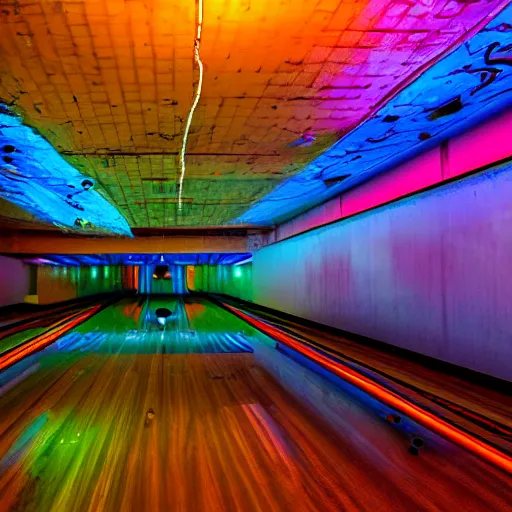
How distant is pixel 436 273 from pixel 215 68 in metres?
3.75

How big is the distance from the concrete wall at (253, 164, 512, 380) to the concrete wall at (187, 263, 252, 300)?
9175 millimetres

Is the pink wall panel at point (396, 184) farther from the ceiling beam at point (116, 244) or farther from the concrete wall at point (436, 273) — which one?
the ceiling beam at point (116, 244)

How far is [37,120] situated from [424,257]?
471 centimetres

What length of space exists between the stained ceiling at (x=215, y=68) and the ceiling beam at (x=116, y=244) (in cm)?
889

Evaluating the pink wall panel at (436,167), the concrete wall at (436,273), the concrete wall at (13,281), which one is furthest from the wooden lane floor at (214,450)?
the concrete wall at (13,281)

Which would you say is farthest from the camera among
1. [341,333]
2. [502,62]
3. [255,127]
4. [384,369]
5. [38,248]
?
[38,248]

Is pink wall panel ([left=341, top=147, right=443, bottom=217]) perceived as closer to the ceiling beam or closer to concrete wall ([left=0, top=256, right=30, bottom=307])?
the ceiling beam

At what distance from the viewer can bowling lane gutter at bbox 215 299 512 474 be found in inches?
94.9

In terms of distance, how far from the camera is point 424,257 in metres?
5.05

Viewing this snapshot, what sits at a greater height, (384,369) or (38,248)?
(38,248)

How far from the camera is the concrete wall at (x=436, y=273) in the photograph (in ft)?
12.7

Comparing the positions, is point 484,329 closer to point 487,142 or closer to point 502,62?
point 487,142

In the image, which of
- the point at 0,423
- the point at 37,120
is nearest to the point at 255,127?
the point at 37,120

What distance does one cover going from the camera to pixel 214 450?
8.60 feet
